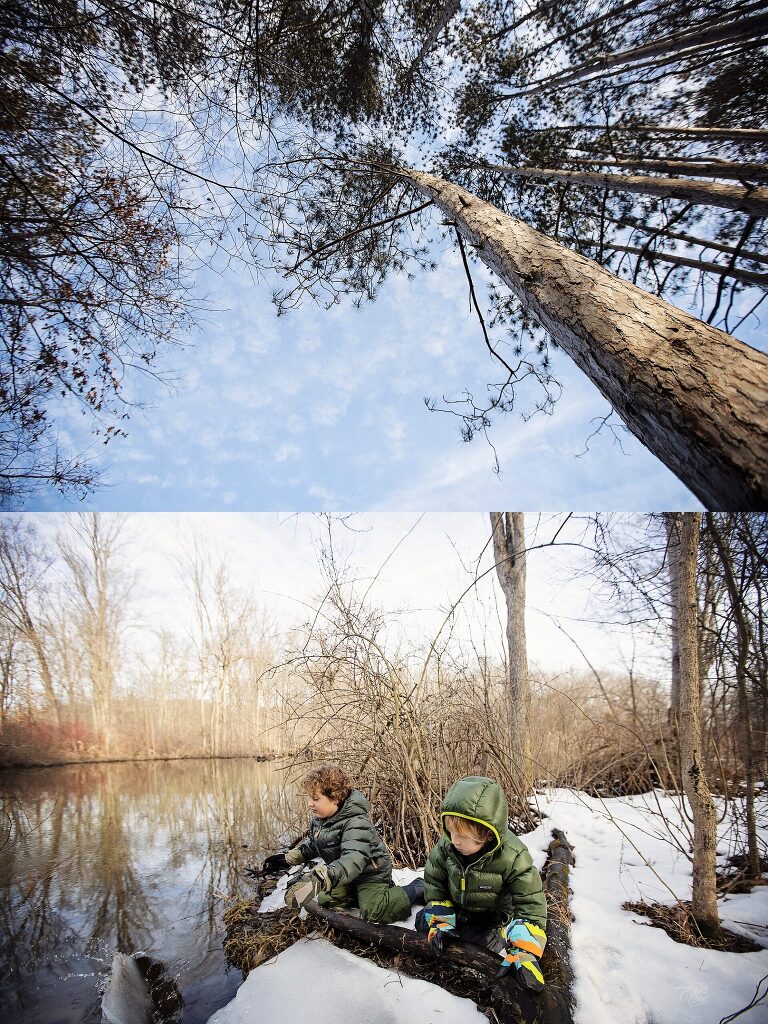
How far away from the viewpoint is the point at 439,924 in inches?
53.2

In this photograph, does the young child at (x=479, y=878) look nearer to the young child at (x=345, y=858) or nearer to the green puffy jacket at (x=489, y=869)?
the green puffy jacket at (x=489, y=869)

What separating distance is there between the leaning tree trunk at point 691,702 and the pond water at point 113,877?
1491 mm

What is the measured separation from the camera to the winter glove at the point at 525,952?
1.11m

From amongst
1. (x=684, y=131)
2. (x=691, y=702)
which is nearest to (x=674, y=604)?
(x=691, y=702)

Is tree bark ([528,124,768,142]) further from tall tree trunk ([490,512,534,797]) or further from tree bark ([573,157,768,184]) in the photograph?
tall tree trunk ([490,512,534,797])

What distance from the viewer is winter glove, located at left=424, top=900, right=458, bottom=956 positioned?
127 cm

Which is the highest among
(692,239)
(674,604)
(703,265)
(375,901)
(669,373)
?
(692,239)

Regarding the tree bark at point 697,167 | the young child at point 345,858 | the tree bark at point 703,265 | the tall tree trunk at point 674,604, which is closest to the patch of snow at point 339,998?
the young child at point 345,858

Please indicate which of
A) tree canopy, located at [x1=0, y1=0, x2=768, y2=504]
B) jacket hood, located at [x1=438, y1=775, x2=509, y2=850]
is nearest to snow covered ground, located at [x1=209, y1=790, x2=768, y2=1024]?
jacket hood, located at [x1=438, y1=775, x2=509, y2=850]

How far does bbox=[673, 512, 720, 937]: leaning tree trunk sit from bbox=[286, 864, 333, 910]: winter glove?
1.20 m

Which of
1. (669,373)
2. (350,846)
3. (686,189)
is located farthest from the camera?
(686,189)

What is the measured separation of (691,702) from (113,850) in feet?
6.40

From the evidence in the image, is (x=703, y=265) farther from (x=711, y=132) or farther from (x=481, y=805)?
(x=481, y=805)

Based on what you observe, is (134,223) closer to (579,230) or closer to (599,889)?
(579,230)
